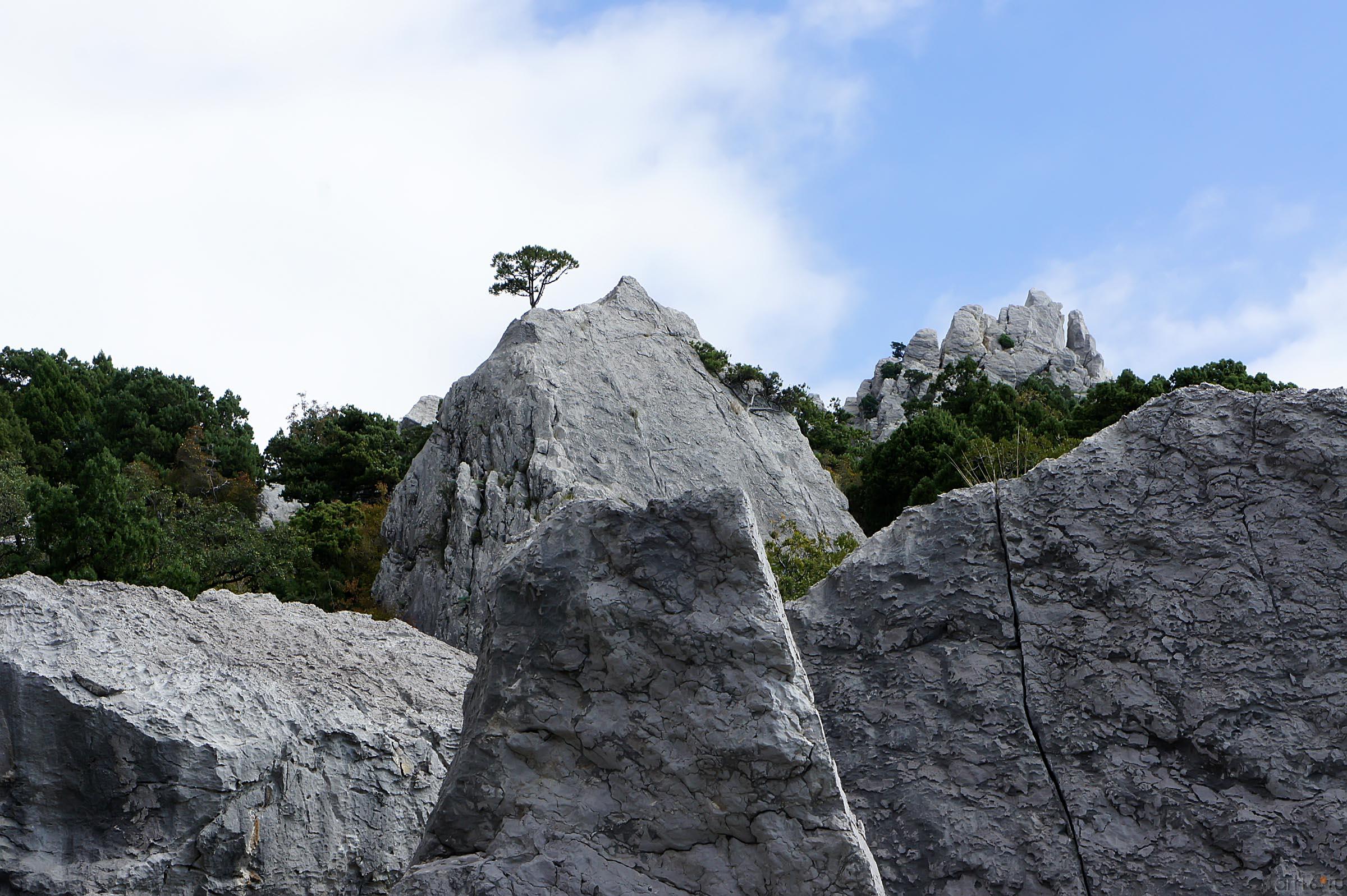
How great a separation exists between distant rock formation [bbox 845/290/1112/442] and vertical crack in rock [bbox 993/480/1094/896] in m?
49.2

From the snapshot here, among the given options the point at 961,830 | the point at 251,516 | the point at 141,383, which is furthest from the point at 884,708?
the point at 141,383

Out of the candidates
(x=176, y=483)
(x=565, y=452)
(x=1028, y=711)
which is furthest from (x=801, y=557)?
(x=176, y=483)

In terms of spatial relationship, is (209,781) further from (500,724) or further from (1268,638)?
(1268,638)

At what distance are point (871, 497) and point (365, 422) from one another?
18970mm

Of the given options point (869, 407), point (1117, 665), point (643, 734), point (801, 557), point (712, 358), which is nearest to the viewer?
point (643, 734)

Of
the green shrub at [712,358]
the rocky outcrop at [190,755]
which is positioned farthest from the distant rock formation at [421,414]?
the rocky outcrop at [190,755]

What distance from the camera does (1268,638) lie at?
4.83m

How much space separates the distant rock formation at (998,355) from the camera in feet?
195

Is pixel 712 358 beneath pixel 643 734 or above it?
above

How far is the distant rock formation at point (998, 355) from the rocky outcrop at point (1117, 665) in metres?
49.2

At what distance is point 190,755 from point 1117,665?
431 cm

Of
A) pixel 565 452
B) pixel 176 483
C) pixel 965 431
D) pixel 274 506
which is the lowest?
pixel 565 452

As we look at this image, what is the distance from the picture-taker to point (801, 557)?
1848 centimetres

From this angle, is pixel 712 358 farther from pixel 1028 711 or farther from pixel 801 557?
pixel 1028 711
